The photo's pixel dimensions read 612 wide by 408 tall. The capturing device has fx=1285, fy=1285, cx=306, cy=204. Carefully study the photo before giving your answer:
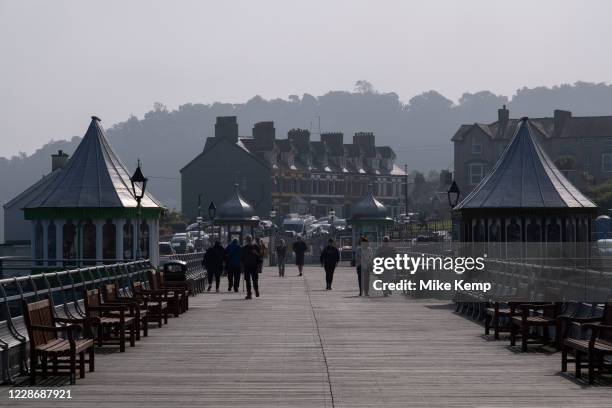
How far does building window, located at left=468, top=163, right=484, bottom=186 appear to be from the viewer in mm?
126625

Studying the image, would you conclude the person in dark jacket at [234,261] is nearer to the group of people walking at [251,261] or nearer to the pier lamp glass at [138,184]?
the group of people walking at [251,261]

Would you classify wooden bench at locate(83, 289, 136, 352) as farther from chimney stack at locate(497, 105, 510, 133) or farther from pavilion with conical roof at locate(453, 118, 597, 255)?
chimney stack at locate(497, 105, 510, 133)

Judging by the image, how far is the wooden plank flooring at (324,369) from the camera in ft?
46.0

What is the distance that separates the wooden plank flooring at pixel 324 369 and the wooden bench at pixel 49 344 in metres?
0.29

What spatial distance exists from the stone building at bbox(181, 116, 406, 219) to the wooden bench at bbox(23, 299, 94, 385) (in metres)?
109

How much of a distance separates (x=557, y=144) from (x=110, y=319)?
106 meters

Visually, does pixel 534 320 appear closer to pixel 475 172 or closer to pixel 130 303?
pixel 130 303

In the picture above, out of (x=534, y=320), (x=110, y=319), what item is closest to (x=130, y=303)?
(x=110, y=319)

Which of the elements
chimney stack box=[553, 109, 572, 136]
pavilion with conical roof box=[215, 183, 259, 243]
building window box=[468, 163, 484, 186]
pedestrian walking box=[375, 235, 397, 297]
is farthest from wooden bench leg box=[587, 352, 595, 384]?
building window box=[468, 163, 484, 186]

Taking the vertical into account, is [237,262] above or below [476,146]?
below

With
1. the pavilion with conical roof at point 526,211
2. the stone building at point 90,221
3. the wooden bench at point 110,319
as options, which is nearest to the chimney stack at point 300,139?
the stone building at point 90,221

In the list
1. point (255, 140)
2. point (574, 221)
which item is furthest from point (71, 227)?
point (255, 140)

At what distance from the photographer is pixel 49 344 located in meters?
15.5

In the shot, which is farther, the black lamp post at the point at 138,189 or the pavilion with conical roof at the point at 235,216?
the pavilion with conical roof at the point at 235,216
